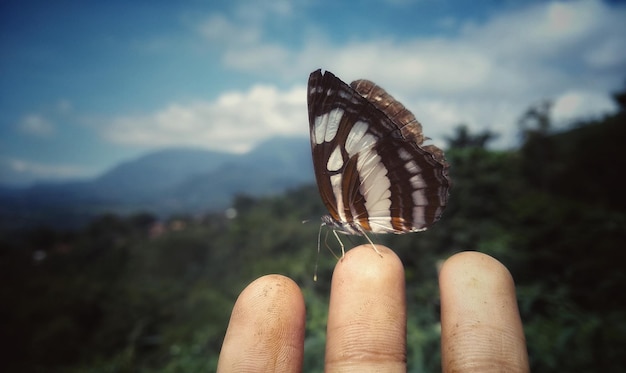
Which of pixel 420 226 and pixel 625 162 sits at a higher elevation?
pixel 625 162

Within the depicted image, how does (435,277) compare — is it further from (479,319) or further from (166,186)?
(166,186)

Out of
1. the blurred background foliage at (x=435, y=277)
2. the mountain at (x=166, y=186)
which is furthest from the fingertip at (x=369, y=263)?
the mountain at (x=166, y=186)

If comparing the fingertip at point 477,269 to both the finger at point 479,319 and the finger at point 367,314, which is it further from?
the finger at point 367,314

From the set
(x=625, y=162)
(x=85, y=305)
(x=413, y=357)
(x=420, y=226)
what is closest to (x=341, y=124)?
(x=420, y=226)

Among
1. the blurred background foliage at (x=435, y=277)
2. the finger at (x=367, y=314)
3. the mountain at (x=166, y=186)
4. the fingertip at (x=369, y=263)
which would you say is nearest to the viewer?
the finger at (x=367, y=314)

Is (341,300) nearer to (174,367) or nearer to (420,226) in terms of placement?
(420,226)

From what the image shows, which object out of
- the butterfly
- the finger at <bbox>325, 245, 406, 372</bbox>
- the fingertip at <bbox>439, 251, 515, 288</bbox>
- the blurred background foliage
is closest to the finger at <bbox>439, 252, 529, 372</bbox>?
the fingertip at <bbox>439, 251, 515, 288</bbox>

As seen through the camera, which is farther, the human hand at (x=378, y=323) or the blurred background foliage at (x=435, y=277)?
the blurred background foliage at (x=435, y=277)
